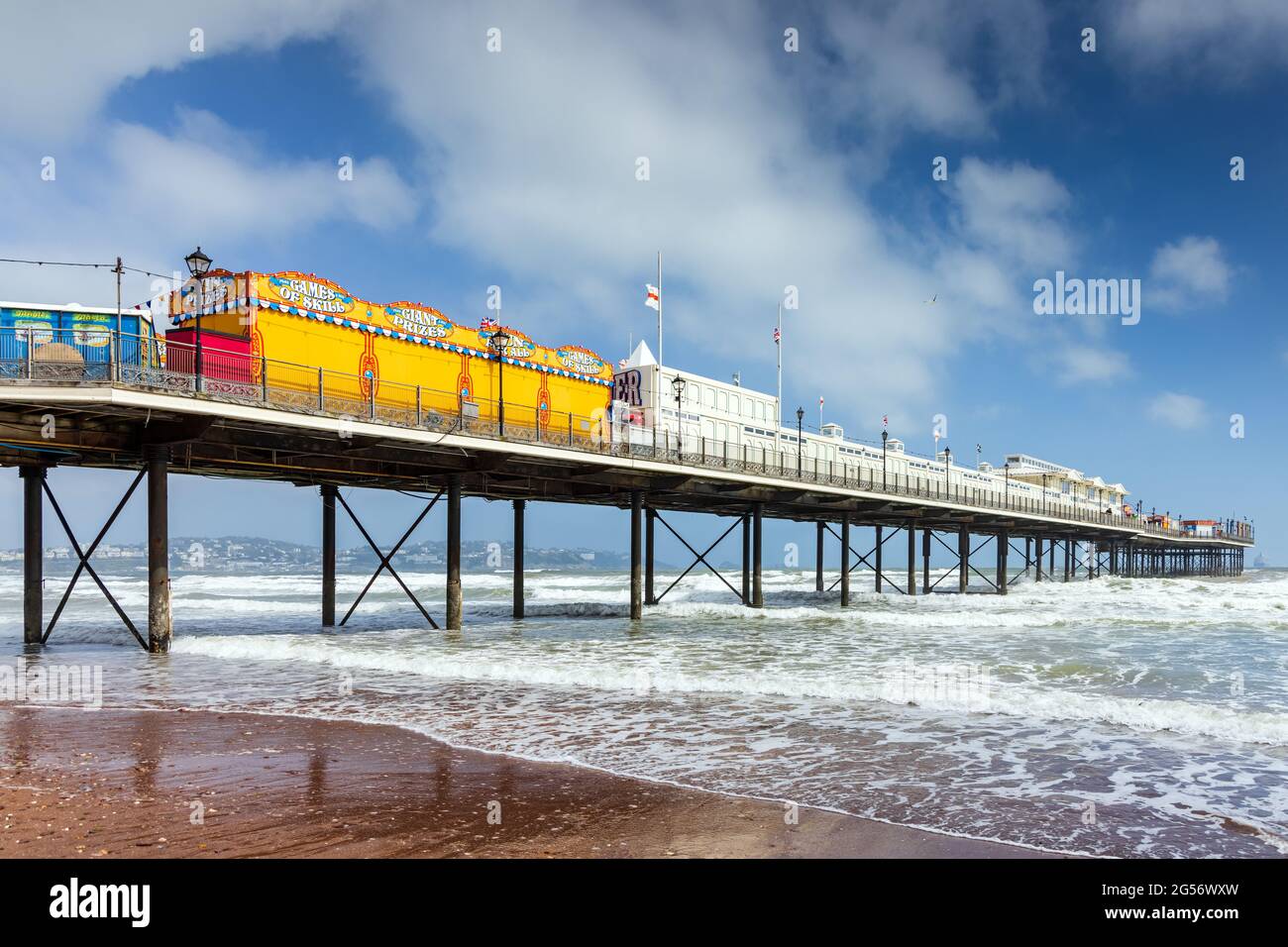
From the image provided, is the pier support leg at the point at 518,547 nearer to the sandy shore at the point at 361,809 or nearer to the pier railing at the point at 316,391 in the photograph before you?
the pier railing at the point at 316,391

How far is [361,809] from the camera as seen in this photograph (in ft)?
21.8

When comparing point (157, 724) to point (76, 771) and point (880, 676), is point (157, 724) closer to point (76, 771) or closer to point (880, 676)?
point (76, 771)

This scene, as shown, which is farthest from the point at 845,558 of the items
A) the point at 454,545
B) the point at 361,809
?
the point at 361,809

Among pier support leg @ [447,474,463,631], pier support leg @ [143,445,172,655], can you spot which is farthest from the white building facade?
pier support leg @ [143,445,172,655]

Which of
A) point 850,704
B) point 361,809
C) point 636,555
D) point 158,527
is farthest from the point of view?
point 636,555

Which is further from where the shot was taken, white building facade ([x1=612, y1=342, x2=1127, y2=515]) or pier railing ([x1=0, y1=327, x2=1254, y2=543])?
white building facade ([x1=612, y1=342, x2=1127, y2=515])

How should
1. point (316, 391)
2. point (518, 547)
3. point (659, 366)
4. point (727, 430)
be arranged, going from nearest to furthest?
1. point (316, 391)
2. point (518, 547)
3. point (659, 366)
4. point (727, 430)

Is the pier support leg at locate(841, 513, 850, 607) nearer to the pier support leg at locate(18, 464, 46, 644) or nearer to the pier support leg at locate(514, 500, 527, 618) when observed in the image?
the pier support leg at locate(514, 500, 527, 618)

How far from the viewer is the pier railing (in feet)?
45.1

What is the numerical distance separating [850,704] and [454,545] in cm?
1302

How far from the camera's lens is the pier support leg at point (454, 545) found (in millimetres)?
22438

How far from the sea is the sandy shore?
2.05 ft

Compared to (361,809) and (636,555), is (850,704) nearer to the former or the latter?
(361,809)
